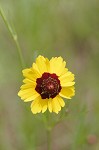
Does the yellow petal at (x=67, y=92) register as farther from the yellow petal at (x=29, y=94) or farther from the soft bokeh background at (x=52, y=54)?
the soft bokeh background at (x=52, y=54)

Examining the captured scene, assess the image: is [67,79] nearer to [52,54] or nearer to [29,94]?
[29,94]

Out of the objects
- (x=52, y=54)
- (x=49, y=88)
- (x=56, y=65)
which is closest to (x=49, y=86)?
(x=49, y=88)

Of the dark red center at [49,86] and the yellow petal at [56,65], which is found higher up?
the yellow petal at [56,65]

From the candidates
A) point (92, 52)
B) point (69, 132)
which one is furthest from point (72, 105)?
point (92, 52)

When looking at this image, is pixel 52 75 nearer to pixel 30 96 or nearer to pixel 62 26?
pixel 30 96

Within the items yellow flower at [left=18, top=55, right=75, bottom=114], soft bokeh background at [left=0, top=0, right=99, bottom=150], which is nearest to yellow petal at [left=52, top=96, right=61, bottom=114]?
yellow flower at [left=18, top=55, right=75, bottom=114]

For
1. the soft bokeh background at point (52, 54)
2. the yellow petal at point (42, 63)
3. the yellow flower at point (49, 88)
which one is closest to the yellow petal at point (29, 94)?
the yellow flower at point (49, 88)
